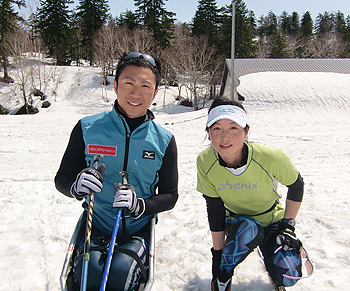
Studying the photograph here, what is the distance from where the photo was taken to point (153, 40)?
3475cm

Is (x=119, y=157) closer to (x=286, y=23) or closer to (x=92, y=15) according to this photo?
(x=92, y=15)

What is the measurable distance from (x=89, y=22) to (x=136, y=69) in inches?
1631

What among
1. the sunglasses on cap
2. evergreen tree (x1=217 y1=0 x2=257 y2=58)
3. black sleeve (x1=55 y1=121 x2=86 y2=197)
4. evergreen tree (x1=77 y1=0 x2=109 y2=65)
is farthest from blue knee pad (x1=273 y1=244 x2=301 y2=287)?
evergreen tree (x1=77 y1=0 x2=109 y2=65)

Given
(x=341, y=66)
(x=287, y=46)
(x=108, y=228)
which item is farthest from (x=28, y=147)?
(x=287, y=46)

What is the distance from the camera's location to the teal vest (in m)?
1.93

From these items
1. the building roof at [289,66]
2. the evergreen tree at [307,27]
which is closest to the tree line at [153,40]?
the building roof at [289,66]

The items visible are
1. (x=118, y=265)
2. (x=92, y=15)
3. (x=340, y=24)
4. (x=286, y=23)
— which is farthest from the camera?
(x=286, y=23)

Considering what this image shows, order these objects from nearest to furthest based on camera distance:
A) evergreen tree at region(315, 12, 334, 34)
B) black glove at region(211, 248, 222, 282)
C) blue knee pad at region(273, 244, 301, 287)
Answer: blue knee pad at region(273, 244, 301, 287)
black glove at region(211, 248, 222, 282)
evergreen tree at region(315, 12, 334, 34)

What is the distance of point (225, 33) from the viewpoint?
103 ft

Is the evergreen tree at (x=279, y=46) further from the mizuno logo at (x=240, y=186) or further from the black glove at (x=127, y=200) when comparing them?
the black glove at (x=127, y=200)

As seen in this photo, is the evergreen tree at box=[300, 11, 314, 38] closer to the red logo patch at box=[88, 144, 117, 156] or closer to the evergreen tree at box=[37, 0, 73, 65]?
the evergreen tree at box=[37, 0, 73, 65]

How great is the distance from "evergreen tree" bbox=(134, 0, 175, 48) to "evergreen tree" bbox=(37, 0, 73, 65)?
10.6 metres

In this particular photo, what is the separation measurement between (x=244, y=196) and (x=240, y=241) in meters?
0.36

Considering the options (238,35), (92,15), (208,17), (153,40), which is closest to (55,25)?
(92,15)
